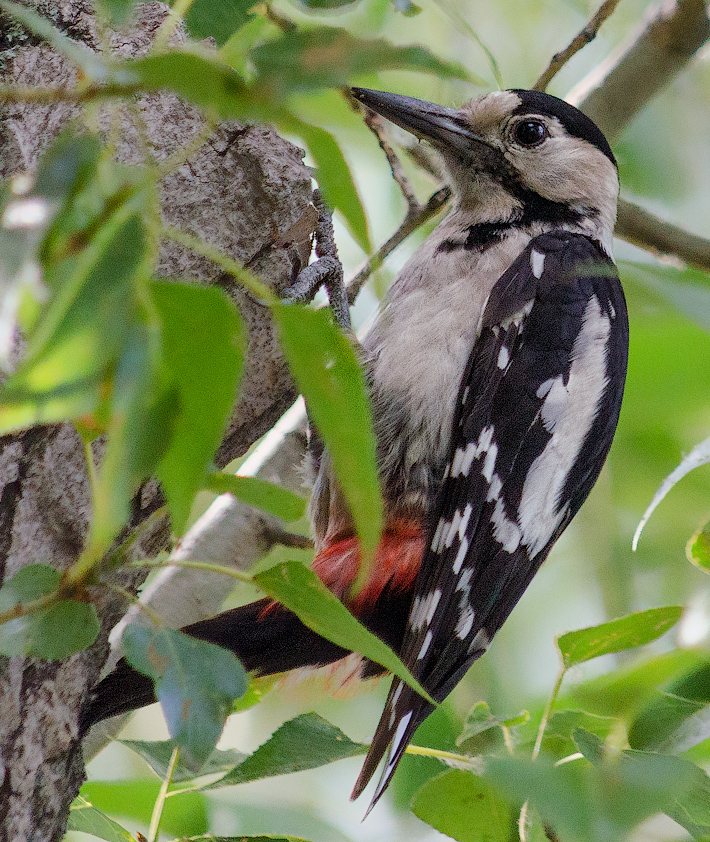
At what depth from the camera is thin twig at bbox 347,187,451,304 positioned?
1769 mm

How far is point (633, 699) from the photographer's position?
4.03 feet

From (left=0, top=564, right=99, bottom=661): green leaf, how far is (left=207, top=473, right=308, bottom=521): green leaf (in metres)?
0.15

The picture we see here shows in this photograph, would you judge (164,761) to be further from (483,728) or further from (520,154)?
(520,154)

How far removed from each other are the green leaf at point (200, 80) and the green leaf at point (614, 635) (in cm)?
Answer: 88

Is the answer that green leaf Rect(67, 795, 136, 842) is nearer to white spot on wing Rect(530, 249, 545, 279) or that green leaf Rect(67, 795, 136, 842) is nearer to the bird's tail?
the bird's tail

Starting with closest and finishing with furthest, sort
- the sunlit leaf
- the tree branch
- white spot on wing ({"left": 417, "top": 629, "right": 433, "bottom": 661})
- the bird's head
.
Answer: the sunlit leaf
white spot on wing ({"left": 417, "top": 629, "right": 433, "bottom": 661})
the bird's head
the tree branch

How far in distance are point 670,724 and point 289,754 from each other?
0.48 metres

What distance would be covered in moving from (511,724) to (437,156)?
1.25 m

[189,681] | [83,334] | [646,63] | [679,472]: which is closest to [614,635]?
[679,472]

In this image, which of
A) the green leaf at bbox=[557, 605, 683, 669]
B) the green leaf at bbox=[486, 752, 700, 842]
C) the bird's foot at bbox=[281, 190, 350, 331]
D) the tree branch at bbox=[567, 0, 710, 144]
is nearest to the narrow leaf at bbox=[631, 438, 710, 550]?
the green leaf at bbox=[557, 605, 683, 669]

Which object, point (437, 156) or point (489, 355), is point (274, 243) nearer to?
point (489, 355)

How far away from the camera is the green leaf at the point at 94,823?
1100mm

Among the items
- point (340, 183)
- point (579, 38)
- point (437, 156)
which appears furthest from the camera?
point (437, 156)

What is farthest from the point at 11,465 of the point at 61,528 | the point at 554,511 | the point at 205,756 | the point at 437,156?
the point at 437,156
